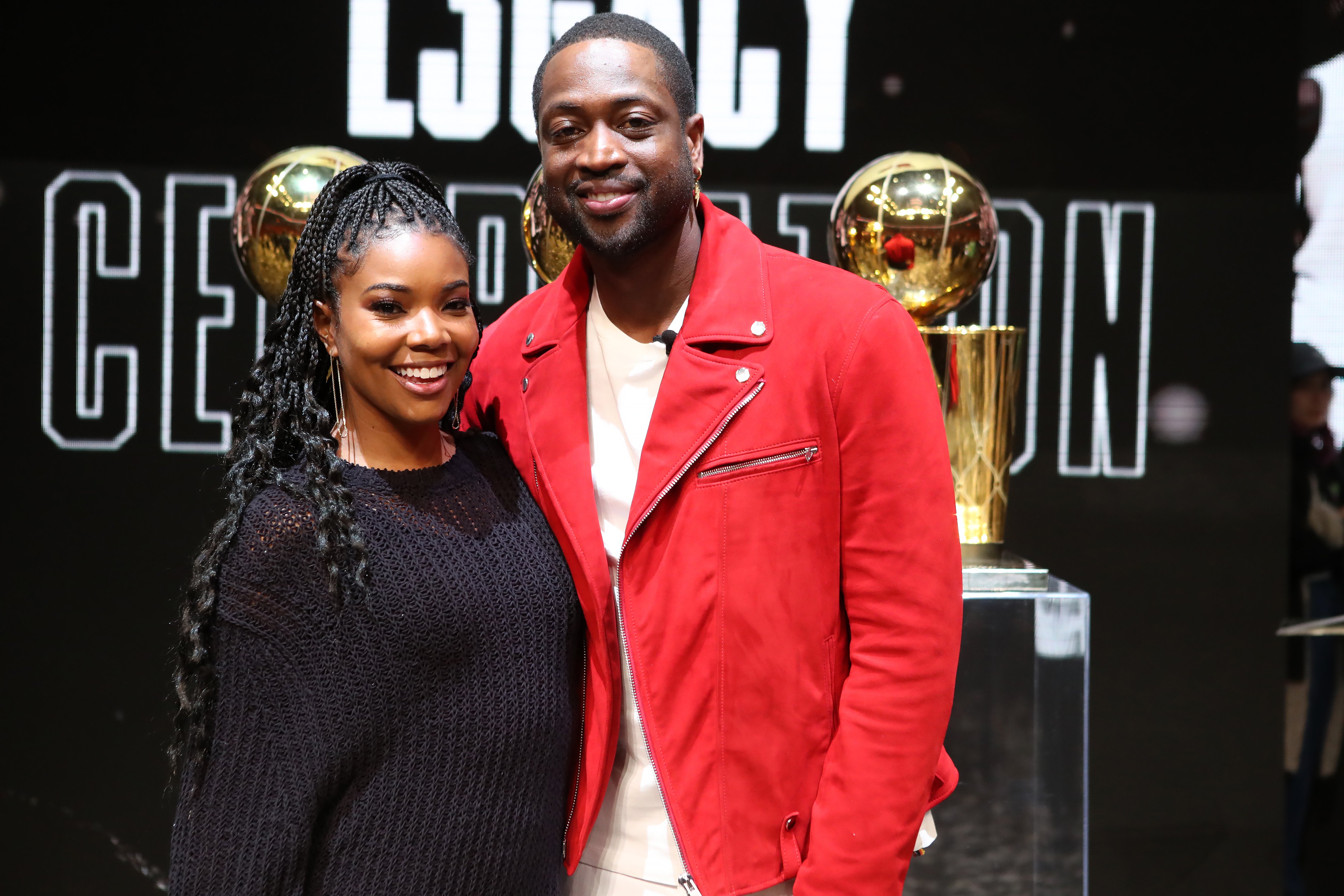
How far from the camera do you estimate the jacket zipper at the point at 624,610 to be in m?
1.54

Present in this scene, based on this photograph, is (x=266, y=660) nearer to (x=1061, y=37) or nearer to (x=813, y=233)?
(x=813, y=233)

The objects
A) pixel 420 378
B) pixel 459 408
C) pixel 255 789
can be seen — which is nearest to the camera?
pixel 255 789

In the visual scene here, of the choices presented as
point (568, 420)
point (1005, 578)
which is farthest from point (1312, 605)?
point (568, 420)

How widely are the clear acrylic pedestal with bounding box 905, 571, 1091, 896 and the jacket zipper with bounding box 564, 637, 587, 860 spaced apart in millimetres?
775

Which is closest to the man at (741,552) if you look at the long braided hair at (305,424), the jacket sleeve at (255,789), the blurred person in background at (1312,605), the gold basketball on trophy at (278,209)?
the long braided hair at (305,424)

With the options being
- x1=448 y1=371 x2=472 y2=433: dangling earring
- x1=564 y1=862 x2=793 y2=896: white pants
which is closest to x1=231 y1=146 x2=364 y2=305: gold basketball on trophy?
x1=448 y1=371 x2=472 y2=433: dangling earring

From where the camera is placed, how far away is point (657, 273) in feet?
5.46

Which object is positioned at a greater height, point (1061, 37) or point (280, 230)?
point (1061, 37)

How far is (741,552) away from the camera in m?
1.54

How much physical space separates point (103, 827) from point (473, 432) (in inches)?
105

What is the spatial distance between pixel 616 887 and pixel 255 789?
540 mm

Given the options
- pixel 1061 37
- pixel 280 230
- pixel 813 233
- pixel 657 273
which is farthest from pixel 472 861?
pixel 1061 37

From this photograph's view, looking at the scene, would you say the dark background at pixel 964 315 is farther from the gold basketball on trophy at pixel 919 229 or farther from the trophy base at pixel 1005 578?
the trophy base at pixel 1005 578

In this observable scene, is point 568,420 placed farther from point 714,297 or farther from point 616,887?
point 616,887
